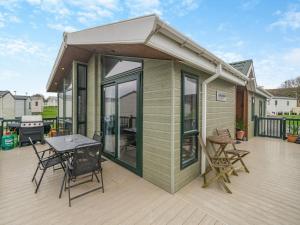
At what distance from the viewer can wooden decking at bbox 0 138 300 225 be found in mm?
2104

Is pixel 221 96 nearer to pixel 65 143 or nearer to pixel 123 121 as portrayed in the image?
pixel 123 121

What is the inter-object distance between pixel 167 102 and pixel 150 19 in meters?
1.38

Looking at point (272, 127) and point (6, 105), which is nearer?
point (272, 127)

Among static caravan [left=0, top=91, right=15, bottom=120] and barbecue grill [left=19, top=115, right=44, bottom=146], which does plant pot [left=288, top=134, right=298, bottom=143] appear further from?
static caravan [left=0, top=91, right=15, bottom=120]

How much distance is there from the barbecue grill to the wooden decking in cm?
254

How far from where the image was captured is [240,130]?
720 cm

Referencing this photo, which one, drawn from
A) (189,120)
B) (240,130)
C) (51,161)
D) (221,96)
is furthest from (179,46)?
(240,130)

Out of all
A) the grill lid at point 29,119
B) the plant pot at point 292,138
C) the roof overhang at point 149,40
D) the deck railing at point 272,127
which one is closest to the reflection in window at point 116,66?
the roof overhang at point 149,40

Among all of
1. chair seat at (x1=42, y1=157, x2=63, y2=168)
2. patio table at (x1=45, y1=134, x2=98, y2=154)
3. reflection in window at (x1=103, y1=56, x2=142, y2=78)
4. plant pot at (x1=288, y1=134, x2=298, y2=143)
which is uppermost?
reflection in window at (x1=103, y1=56, x2=142, y2=78)

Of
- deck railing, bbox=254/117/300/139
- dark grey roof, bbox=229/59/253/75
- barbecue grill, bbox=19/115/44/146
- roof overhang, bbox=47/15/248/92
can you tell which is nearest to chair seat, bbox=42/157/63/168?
roof overhang, bbox=47/15/248/92

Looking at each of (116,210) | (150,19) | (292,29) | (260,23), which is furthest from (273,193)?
(292,29)

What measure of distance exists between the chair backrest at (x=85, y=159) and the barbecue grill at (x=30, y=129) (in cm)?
458

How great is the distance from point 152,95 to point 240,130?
5903mm

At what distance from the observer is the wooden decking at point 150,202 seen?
6.90 feet
